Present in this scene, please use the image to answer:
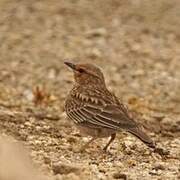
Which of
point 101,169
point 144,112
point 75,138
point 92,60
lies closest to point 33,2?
point 92,60

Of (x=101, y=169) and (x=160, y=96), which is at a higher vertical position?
(x=101, y=169)

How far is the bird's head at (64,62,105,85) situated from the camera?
11242 millimetres

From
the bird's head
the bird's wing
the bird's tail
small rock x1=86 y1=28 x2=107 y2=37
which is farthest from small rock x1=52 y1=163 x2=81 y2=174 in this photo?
small rock x1=86 y1=28 x2=107 y2=37

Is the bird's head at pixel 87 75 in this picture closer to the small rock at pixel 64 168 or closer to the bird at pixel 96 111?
the bird at pixel 96 111

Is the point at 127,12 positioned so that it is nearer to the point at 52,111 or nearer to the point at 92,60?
the point at 92,60

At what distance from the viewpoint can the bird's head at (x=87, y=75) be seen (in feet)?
36.9

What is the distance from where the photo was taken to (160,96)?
49.1ft

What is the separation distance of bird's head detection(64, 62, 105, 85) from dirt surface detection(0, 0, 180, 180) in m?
0.71

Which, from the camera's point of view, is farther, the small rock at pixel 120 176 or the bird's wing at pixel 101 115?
the bird's wing at pixel 101 115

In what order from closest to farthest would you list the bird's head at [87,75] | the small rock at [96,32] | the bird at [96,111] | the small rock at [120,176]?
1. the small rock at [120,176]
2. the bird at [96,111]
3. the bird's head at [87,75]
4. the small rock at [96,32]

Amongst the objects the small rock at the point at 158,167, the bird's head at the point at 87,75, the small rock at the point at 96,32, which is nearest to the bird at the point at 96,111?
the bird's head at the point at 87,75

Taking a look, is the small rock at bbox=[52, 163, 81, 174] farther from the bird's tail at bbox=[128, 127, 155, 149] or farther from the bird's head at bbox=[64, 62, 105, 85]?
the bird's head at bbox=[64, 62, 105, 85]

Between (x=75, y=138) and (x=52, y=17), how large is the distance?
28.6 ft

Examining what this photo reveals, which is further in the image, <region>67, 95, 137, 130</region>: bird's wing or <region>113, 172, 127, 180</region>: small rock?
<region>67, 95, 137, 130</region>: bird's wing
